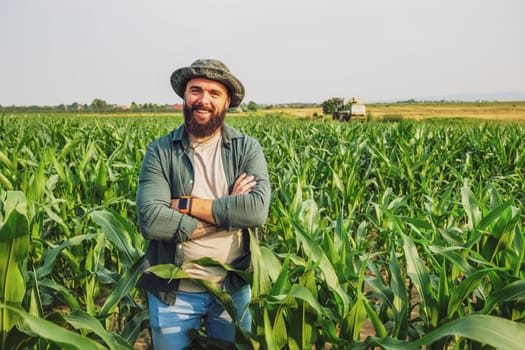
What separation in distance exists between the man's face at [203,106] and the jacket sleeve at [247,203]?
18 cm

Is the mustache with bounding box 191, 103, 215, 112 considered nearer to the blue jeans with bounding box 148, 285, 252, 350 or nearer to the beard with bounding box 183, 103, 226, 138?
the beard with bounding box 183, 103, 226, 138

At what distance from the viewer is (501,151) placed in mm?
6352

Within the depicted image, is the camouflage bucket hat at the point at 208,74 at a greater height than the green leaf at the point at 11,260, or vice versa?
the camouflage bucket hat at the point at 208,74

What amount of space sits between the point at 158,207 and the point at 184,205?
0.10 m

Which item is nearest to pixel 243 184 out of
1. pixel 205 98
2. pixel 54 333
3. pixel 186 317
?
pixel 205 98

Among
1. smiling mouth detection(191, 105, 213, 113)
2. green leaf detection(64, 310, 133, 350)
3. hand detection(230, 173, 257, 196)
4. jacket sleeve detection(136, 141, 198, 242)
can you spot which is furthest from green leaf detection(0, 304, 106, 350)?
smiling mouth detection(191, 105, 213, 113)

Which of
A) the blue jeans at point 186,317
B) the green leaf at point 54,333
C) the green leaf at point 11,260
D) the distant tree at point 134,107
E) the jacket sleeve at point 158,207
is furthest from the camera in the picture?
the distant tree at point 134,107

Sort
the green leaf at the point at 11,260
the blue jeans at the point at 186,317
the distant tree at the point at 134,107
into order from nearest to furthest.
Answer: the green leaf at the point at 11,260 < the blue jeans at the point at 186,317 < the distant tree at the point at 134,107

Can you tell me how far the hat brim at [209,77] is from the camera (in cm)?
152

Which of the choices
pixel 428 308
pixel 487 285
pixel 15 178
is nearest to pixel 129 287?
pixel 428 308

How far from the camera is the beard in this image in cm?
155

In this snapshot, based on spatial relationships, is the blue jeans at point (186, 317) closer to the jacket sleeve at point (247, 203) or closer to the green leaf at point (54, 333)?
the jacket sleeve at point (247, 203)

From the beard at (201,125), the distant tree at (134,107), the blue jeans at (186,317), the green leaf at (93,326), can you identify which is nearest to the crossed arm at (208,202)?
the beard at (201,125)

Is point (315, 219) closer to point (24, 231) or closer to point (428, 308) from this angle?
point (428, 308)
